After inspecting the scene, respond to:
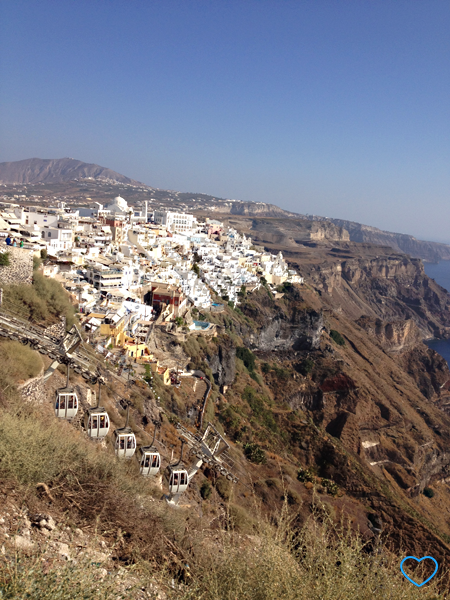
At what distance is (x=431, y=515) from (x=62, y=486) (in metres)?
28.3

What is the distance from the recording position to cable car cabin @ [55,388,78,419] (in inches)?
274

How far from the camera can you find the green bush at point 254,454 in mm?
18875

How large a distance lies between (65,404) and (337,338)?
45.0 m

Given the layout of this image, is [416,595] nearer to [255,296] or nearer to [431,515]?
[431,515]

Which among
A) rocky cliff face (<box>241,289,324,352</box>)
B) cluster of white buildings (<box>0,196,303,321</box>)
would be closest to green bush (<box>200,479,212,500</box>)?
cluster of white buildings (<box>0,196,303,321</box>)

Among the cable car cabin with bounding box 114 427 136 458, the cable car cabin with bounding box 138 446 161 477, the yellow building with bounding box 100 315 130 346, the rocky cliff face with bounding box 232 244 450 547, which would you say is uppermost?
the cable car cabin with bounding box 114 427 136 458

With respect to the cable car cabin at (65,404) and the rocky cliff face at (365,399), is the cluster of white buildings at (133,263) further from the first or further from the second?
the cable car cabin at (65,404)

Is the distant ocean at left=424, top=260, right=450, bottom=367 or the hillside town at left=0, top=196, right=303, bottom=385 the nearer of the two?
the hillside town at left=0, top=196, right=303, bottom=385

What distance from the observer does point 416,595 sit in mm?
4242

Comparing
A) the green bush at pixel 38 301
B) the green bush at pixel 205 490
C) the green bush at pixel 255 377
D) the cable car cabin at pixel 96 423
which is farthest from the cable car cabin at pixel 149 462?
the green bush at pixel 255 377

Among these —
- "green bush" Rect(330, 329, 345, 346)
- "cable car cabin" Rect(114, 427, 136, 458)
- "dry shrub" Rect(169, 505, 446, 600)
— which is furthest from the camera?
"green bush" Rect(330, 329, 345, 346)

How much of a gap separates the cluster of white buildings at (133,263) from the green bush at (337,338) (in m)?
9.54

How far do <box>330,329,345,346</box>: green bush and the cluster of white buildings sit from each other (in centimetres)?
954

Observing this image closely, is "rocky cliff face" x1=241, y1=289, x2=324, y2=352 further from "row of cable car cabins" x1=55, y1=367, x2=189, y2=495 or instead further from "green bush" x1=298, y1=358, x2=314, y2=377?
"row of cable car cabins" x1=55, y1=367, x2=189, y2=495
